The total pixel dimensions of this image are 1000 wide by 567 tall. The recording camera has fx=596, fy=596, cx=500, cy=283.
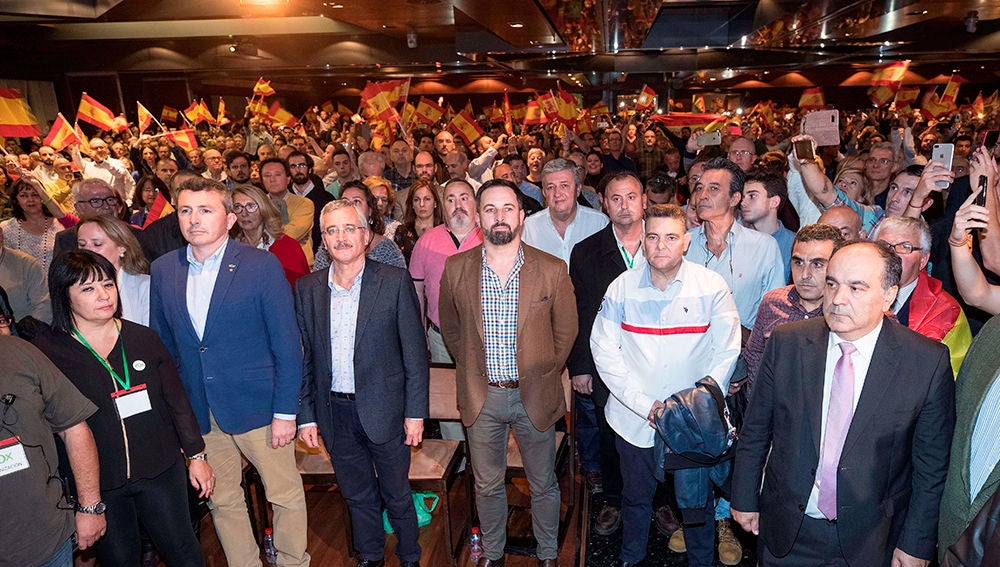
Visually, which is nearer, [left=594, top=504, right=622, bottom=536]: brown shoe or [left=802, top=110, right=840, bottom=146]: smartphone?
[left=594, top=504, right=622, bottom=536]: brown shoe

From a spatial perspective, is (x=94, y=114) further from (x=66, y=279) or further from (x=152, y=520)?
(x=152, y=520)

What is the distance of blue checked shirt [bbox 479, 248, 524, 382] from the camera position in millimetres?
2643

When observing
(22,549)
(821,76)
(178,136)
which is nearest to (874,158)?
(22,549)

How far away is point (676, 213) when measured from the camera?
245 cm

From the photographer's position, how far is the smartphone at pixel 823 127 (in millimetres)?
4027

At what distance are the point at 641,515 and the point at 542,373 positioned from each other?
0.82m

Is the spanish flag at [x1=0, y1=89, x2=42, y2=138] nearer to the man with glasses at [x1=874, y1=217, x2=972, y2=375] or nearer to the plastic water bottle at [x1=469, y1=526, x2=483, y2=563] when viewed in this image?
the plastic water bottle at [x1=469, y1=526, x2=483, y2=563]

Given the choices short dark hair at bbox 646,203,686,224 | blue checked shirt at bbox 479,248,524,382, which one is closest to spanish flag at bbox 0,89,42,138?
blue checked shirt at bbox 479,248,524,382

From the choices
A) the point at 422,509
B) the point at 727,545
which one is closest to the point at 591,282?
the point at 727,545

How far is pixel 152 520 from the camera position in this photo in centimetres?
236

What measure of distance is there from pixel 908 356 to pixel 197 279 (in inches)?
104

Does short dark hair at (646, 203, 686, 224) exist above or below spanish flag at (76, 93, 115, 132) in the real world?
below

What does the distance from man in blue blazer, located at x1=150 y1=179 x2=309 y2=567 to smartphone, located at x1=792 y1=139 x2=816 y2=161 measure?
3136mm

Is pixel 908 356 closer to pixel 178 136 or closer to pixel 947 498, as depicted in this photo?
pixel 947 498
